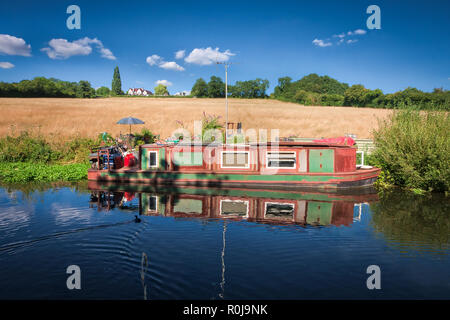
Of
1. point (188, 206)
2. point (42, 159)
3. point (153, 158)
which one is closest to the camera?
point (188, 206)

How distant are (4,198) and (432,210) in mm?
17224

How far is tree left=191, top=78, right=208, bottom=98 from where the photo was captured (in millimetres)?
84250

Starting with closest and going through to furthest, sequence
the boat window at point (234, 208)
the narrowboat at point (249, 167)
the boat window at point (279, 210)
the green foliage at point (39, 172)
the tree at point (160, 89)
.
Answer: the boat window at point (279, 210)
the boat window at point (234, 208)
the narrowboat at point (249, 167)
the green foliage at point (39, 172)
the tree at point (160, 89)

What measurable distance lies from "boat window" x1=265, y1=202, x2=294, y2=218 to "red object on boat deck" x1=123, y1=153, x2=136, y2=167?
30.0 ft

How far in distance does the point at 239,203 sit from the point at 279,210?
1804mm

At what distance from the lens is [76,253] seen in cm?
773

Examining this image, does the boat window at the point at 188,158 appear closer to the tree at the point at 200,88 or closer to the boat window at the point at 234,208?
the boat window at the point at 234,208

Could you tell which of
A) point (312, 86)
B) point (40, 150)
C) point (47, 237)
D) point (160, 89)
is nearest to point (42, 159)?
point (40, 150)

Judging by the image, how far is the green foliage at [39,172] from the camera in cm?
1708

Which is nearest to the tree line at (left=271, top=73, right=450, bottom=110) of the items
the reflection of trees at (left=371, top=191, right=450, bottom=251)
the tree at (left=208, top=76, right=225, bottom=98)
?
the tree at (left=208, top=76, right=225, bottom=98)

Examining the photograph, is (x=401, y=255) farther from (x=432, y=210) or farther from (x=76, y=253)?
(x=76, y=253)

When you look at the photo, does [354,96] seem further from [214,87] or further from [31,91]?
[31,91]

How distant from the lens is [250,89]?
88625 mm

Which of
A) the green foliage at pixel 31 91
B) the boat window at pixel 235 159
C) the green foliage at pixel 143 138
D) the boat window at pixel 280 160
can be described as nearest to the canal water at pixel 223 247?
the boat window at pixel 280 160
